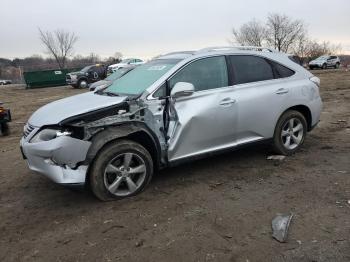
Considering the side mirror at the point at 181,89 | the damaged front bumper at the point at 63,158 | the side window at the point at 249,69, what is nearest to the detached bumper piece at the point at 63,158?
the damaged front bumper at the point at 63,158

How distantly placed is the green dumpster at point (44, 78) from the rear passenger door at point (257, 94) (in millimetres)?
30684

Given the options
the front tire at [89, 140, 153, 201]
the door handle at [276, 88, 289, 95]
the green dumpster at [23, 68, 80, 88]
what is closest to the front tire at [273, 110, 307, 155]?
the door handle at [276, 88, 289, 95]

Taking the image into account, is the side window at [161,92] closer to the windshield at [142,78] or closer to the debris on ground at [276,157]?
the windshield at [142,78]

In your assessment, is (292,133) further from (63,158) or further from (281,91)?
(63,158)

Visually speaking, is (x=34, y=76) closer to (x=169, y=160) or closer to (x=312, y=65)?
(x=312, y=65)

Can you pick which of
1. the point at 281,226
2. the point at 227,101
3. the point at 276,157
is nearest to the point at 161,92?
the point at 227,101

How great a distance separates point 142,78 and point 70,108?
1.11 m

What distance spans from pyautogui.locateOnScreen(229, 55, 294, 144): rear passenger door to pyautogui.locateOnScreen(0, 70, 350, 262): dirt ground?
0.54 m

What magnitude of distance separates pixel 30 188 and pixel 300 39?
69473 mm

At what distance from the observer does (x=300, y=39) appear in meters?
68.9

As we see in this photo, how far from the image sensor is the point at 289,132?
20.2 ft

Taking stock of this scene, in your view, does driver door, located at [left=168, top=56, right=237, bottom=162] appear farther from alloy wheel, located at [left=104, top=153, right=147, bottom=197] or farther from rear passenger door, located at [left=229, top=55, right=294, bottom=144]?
alloy wheel, located at [left=104, top=153, right=147, bottom=197]

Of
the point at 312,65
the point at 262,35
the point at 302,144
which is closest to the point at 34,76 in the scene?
the point at 312,65

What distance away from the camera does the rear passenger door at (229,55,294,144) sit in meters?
5.50
